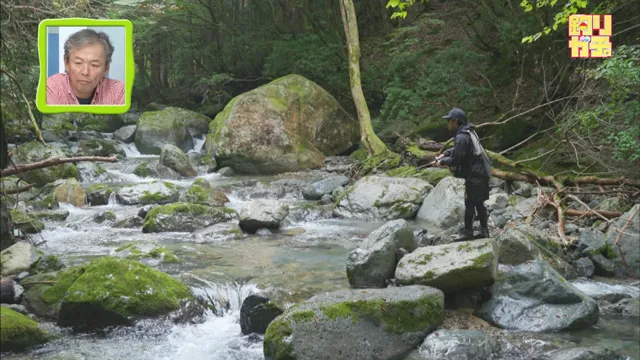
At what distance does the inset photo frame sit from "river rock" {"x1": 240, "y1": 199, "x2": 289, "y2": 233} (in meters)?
7.25

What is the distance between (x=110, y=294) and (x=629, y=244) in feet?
19.9

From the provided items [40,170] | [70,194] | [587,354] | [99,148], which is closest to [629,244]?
[587,354]

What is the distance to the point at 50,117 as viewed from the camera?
22156 mm

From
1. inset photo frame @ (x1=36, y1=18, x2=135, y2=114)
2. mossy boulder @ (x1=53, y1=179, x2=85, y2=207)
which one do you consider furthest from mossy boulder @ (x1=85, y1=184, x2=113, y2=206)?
inset photo frame @ (x1=36, y1=18, x2=135, y2=114)

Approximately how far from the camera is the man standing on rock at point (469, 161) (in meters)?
6.96

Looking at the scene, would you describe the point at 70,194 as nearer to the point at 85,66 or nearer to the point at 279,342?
the point at 279,342

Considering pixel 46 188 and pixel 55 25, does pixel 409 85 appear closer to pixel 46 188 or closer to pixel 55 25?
pixel 46 188

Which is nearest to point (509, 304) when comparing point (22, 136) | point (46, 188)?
point (46, 188)

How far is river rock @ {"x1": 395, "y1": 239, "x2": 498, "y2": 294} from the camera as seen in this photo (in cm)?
598

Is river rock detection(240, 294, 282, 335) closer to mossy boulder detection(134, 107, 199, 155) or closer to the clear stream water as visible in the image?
the clear stream water

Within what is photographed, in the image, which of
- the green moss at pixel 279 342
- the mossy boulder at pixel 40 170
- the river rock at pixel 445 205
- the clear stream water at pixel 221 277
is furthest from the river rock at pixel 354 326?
the mossy boulder at pixel 40 170

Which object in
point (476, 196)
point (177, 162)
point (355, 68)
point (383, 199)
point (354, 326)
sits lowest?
point (354, 326)

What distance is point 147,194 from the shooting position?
40.4 ft

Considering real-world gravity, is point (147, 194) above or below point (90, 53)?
below
